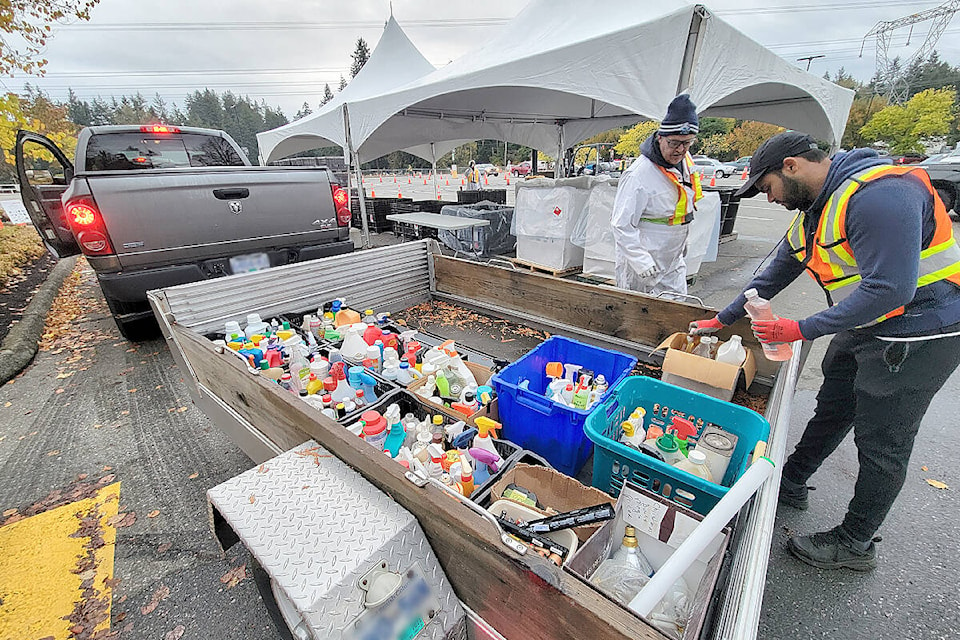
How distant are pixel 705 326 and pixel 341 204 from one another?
3766 millimetres

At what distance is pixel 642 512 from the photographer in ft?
4.07

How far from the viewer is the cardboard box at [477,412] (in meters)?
1.87

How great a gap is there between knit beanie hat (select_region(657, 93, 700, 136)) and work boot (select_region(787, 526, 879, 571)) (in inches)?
93.7

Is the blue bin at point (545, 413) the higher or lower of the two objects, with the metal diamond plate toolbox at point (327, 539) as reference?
lower

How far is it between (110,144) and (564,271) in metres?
5.71

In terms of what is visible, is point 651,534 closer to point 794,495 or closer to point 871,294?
point 871,294

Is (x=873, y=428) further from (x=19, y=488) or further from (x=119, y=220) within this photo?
(x=119, y=220)

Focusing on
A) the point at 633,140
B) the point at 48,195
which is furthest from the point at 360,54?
the point at 48,195

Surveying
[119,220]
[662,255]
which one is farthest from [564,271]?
[119,220]

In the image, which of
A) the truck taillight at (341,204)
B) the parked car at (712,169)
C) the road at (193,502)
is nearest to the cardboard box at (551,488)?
the road at (193,502)

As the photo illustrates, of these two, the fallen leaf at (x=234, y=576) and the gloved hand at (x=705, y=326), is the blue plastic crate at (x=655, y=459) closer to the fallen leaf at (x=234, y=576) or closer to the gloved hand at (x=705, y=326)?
the gloved hand at (x=705, y=326)

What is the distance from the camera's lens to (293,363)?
233 cm

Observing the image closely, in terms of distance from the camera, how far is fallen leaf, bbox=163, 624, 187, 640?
152 cm

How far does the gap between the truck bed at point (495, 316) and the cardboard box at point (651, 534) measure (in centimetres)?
11
